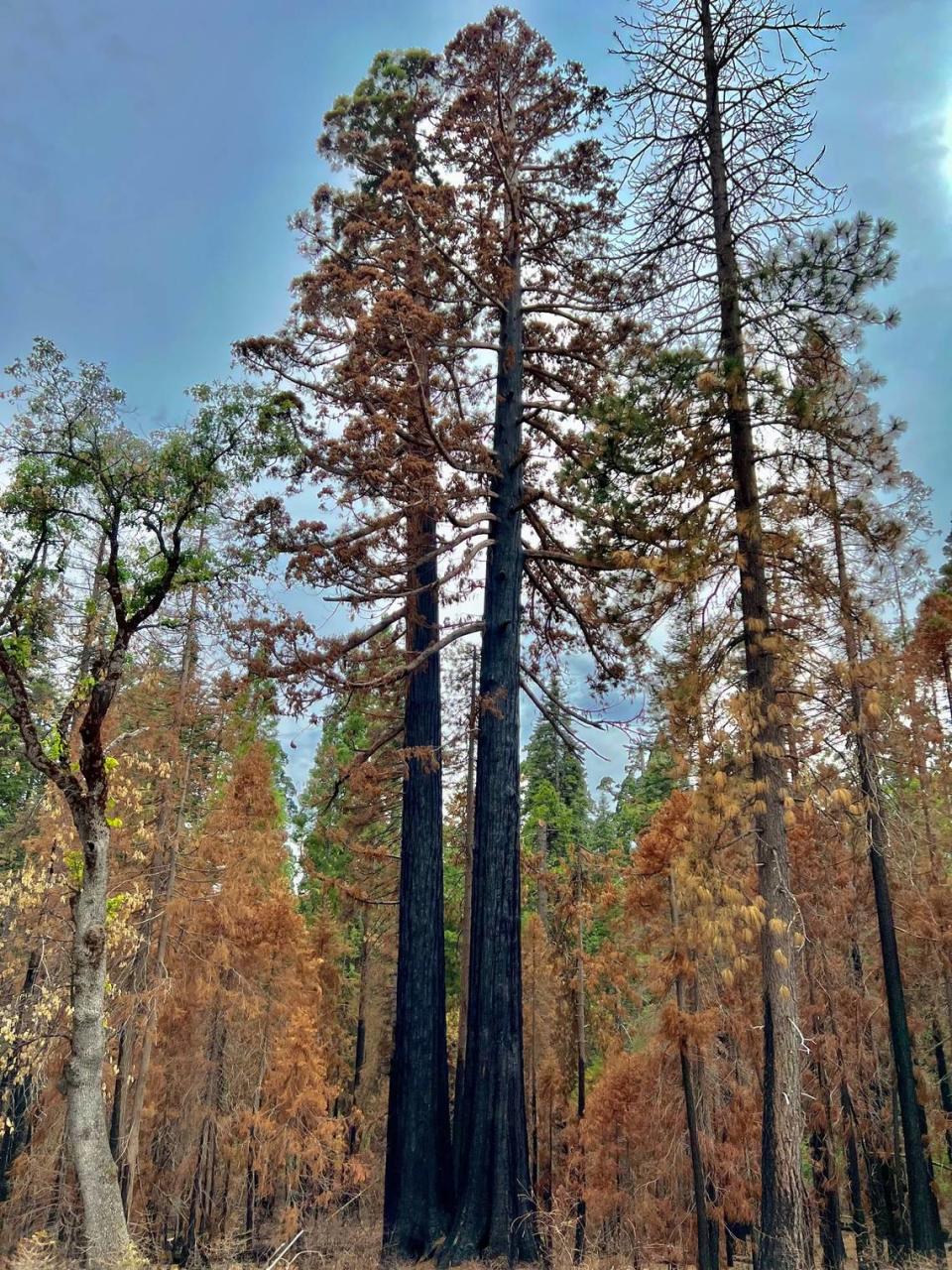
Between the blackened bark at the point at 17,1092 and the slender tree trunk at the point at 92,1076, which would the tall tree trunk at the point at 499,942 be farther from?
the blackened bark at the point at 17,1092

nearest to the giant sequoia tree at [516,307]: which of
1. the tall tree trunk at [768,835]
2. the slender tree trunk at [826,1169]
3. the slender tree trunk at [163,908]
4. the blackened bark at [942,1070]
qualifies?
the tall tree trunk at [768,835]

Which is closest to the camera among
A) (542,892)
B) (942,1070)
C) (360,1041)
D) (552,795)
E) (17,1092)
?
(17,1092)

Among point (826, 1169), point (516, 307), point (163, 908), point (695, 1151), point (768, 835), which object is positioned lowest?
point (826, 1169)

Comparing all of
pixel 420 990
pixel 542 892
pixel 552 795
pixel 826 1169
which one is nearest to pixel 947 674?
pixel 826 1169

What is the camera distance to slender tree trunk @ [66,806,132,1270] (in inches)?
297

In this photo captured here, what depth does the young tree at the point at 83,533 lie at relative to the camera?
27.3 ft

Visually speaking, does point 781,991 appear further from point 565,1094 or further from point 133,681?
point 565,1094

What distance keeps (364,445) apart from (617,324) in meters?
4.33

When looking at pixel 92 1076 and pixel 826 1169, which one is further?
pixel 826 1169

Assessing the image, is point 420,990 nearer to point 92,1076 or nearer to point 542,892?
point 92,1076

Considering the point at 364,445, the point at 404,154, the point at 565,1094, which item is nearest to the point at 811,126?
the point at 364,445

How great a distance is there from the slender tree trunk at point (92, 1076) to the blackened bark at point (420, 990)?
10.7 feet

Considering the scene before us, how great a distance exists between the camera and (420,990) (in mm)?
10805

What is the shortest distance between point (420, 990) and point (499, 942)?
1962 millimetres
